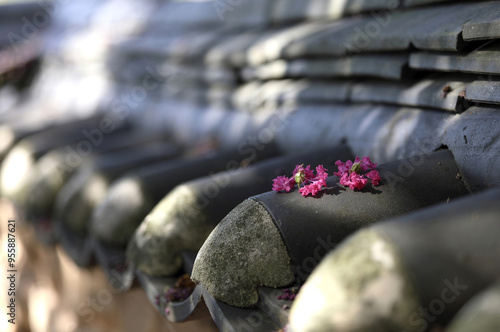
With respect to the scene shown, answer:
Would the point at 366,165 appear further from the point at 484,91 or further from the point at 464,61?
the point at 464,61

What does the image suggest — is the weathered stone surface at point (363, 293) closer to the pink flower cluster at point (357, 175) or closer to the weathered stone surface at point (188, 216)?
the pink flower cluster at point (357, 175)

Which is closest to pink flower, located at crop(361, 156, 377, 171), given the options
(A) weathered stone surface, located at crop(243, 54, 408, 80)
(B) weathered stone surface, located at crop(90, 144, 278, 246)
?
(A) weathered stone surface, located at crop(243, 54, 408, 80)

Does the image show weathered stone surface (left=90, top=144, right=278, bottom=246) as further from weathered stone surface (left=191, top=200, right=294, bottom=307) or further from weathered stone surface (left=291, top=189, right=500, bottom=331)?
weathered stone surface (left=291, top=189, right=500, bottom=331)

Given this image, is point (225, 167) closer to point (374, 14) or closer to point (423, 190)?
point (374, 14)

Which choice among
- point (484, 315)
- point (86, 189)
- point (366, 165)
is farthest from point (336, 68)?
point (484, 315)

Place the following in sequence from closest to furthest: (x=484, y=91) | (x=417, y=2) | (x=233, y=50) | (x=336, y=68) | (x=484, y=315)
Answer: (x=484, y=315) → (x=484, y=91) → (x=417, y=2) → (x=336, y=68) → (x=233, y=50)

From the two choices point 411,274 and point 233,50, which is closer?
point 411,274

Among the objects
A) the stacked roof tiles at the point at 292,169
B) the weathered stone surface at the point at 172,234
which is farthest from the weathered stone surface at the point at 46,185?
the weathered stone surface at the point at 172,234
